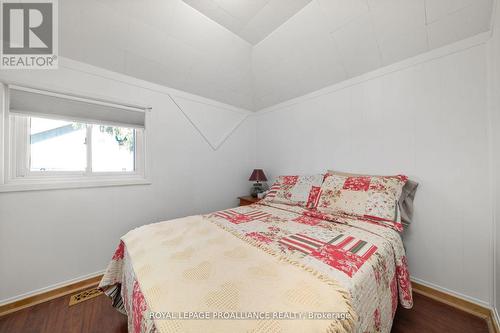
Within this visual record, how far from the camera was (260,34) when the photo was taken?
2.13 meters

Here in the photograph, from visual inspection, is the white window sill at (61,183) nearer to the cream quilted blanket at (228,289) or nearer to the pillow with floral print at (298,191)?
the cream quilted blanket at (228,289)

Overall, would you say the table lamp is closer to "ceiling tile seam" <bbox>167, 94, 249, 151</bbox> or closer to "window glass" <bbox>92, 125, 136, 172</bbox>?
"ceiling tile seam" <bbox>167, 94, 249, 151</bbox>

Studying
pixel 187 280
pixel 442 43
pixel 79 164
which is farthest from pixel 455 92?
pixel 79 164

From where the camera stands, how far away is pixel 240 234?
1.32 meters

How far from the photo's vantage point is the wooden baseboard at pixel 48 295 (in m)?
1.49

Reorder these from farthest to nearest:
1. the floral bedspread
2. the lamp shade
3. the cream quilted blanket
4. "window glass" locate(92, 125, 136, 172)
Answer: the lamp shade < "window glass" locate(92, 125, 136, 172) < the floral bedspread < the cream quilted blanket

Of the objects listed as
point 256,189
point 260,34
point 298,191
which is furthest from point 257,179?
point 260,34

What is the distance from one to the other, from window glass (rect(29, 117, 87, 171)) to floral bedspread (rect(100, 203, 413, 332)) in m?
1.24

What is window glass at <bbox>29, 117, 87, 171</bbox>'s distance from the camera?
174cm

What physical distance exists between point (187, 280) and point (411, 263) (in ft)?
6.89

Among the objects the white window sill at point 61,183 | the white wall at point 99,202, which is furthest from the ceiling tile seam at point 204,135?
the white window sill at point 61,183

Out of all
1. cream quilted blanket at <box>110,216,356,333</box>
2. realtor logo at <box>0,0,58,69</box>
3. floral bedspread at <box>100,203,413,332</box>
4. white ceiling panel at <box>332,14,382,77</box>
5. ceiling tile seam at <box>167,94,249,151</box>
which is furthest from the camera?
ceiling tile seam at <box>167,94,249,151</box>

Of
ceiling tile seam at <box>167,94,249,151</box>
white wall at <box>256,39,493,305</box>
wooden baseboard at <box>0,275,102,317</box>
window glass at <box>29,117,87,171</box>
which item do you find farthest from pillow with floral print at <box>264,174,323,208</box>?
window glass at <box>29,117,87,171</box>

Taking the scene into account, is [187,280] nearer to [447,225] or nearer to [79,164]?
[79,164]
